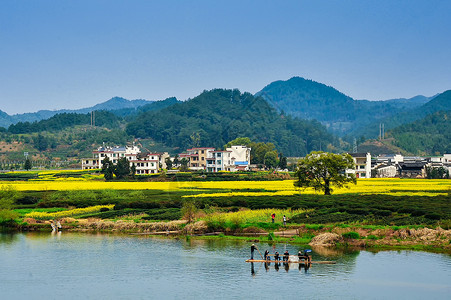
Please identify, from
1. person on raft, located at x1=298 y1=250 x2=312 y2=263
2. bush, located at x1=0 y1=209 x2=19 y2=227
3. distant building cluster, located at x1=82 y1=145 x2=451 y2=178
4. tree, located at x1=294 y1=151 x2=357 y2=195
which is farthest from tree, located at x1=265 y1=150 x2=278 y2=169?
person on raft, located at x1=298 y1=250 x2=312 y2=263

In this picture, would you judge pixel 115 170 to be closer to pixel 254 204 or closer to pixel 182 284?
pixel 254 204

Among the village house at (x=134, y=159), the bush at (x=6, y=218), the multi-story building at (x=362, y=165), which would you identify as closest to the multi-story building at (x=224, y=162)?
the village house at (x=134, y=159)

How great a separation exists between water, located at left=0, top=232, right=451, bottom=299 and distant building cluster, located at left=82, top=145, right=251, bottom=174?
89.9 metres

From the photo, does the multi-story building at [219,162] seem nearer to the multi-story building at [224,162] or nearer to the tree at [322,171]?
the multi-story building at [224,162]

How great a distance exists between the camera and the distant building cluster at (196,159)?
12988 centimetres

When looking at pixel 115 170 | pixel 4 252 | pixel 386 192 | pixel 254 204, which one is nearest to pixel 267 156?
pixel 115 170

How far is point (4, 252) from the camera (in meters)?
37.7

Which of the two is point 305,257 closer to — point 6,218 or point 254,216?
point 254,216

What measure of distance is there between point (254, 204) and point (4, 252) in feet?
78.0

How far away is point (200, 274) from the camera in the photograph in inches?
1242

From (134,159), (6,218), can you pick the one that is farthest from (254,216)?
(134,159)

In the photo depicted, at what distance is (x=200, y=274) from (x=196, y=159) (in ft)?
368

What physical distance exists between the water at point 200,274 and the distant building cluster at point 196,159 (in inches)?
3539

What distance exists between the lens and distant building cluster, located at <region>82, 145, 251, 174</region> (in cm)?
12988
